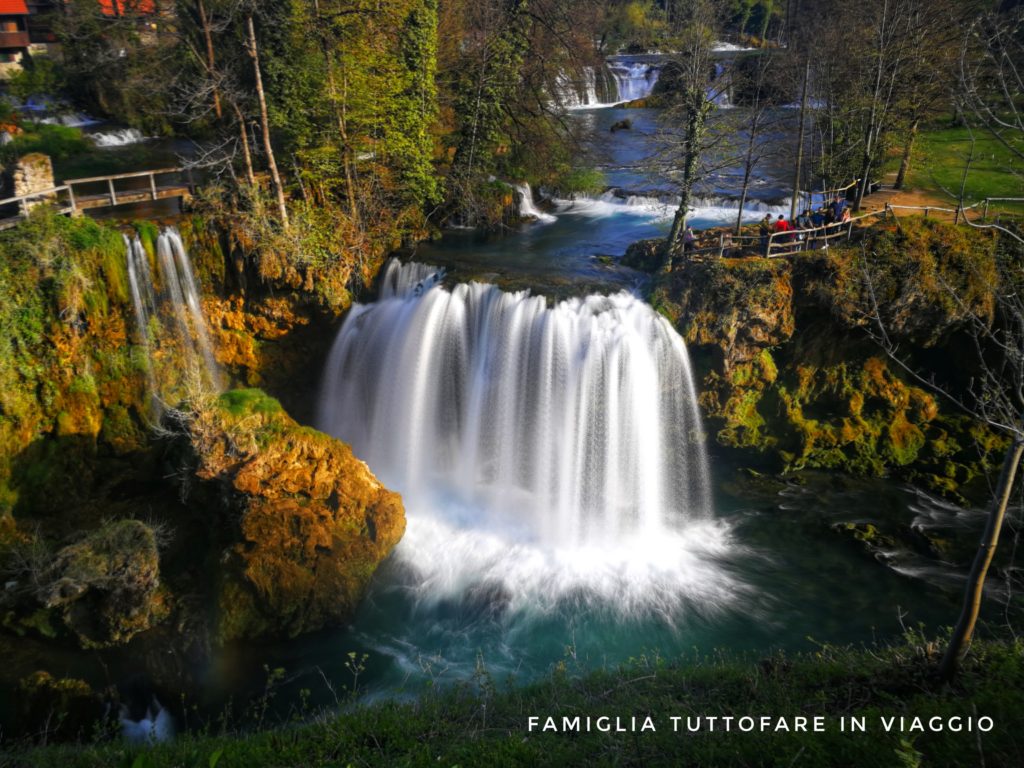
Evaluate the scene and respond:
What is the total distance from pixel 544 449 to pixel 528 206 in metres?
12.9

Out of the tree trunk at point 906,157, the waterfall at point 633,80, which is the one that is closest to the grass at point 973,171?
the tree trunk at point 906,157

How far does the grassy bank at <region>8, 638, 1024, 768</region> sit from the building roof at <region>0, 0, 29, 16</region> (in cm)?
4751

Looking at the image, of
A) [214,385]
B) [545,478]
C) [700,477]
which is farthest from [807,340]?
[214,385]

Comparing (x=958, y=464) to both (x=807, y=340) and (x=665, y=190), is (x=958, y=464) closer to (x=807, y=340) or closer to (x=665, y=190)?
(x=807, y=340)

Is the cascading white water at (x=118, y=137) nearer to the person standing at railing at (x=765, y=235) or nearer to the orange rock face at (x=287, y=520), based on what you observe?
the orange rock face at (x=287, y=520)

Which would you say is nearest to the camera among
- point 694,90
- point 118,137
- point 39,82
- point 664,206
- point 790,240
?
point 694,90

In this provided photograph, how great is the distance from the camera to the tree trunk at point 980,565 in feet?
19.6

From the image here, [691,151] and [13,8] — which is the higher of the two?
[13,8]

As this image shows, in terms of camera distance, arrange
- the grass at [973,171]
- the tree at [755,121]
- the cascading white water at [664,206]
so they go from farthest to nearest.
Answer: the cascading white water at [664,206] → the grass at [973,171] → the tree at [755,121]

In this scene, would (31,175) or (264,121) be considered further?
(264,121)

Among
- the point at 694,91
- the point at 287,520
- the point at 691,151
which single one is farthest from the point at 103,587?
the point at 694,91

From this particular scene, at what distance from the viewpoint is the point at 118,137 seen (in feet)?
88.8

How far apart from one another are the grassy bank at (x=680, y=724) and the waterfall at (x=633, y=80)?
1667 inches

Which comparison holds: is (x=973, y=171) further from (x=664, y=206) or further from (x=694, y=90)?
(x=694, y=90)
